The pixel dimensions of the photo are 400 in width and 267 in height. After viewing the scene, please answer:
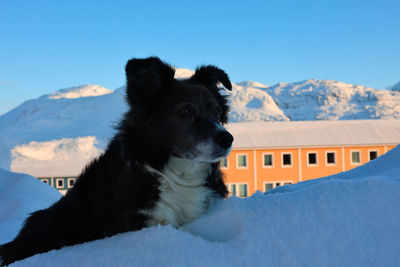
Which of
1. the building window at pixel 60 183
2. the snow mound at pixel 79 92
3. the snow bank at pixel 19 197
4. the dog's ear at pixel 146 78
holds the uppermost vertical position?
the snow mound at pixel 79 92

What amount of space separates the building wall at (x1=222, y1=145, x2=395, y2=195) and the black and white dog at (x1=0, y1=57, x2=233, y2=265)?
31675 mm

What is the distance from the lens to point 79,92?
13012 centimetres

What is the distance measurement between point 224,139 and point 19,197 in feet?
13.5

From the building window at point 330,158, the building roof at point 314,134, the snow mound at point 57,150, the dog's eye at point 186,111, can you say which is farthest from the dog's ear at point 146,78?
the snow mound at point 57,150

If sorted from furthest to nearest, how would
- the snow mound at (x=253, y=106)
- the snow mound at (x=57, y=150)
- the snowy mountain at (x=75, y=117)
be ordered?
the snow mound at (x=253, y=106)
the snow mound at (x=57, y=150)
the snowy mountain at (x=75, y=117)

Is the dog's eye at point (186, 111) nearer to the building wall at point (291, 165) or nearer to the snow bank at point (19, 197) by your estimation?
the snow bank at point (19, 197)

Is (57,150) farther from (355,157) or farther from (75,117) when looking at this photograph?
(355,157)

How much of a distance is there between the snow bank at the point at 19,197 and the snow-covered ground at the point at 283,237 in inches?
118


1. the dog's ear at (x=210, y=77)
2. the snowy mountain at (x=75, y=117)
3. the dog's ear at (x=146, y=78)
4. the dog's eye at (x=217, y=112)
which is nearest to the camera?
the dog's ear at (x=146, y=78)

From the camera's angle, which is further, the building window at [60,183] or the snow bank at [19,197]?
the building window at [60,183]

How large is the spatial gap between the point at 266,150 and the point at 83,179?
3279 centimetres

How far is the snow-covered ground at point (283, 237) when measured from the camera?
146 cm

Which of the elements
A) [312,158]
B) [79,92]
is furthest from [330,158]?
[79,92]

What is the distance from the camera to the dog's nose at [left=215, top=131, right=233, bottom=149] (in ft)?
7.98
